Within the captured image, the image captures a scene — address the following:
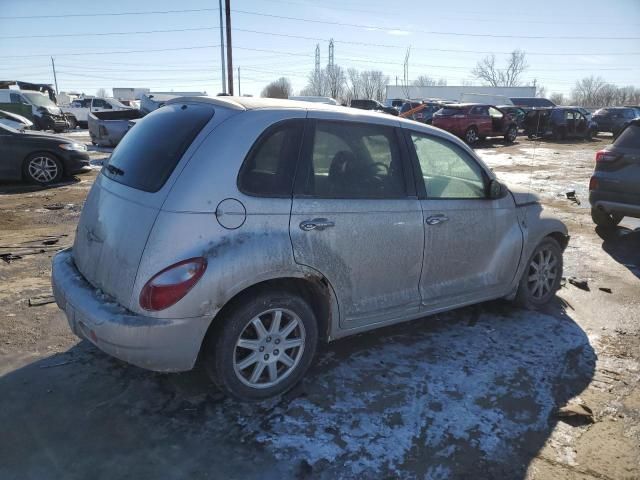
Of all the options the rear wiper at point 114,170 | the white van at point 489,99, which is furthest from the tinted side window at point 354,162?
the white van at point 489,99

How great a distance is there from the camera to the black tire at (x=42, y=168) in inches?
393

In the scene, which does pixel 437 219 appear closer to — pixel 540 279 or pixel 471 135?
pixel 540 279

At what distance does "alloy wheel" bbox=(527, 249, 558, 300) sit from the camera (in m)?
4.60

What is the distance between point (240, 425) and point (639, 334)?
3.55 m

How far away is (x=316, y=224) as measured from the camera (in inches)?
119

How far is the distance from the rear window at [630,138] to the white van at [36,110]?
88.2 ft

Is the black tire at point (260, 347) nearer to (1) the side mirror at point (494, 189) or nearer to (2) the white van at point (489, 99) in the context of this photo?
(1) the side mirror at point (494, 189)

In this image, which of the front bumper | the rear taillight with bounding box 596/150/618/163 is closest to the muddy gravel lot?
the front bumper

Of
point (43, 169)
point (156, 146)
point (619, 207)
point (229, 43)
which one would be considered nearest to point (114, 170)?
point (156, 146)

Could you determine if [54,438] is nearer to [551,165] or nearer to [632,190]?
[632,190]

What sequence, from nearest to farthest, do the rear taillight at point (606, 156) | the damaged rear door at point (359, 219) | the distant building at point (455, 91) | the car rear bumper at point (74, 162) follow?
the damaged rear door at point (359, 219) < the rear taillight at point (606, 156) < the car rear bumper at point (74, 162) < the distant building at point (455, 91)

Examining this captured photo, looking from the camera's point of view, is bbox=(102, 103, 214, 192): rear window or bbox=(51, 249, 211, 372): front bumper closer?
bbox=(51, 249, 211, 372): front bumper

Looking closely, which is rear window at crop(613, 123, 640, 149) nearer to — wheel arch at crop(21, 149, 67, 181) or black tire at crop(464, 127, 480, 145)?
wheel arch at crop(21, 149, 67, 181)

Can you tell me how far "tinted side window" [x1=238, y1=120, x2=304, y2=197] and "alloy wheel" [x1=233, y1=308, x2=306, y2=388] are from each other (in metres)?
0.73
